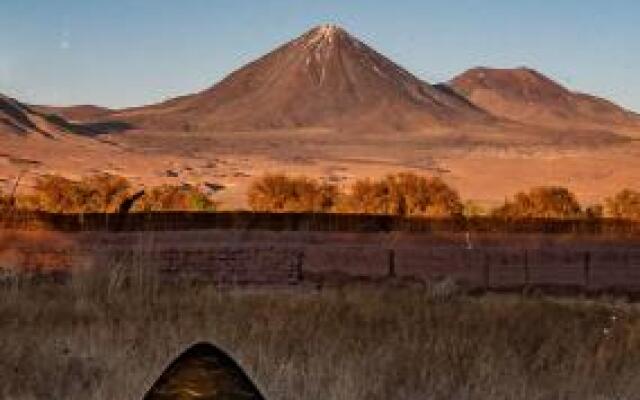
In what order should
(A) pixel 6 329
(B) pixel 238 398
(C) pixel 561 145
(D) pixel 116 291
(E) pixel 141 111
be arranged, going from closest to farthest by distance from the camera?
(B) pixel 238 398 < (A) pixel 6 329 < (D) pixel 116 291 < (C) pixel 561 145 < (E) pixel 141 111

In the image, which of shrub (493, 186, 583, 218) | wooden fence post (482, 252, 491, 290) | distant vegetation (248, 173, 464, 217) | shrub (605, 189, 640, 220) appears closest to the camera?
wooden fence post (482, 252, 491, 290)

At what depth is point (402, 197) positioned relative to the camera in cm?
3516

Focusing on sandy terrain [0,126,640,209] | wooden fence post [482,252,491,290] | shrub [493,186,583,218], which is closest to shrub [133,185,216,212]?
shrub [493,186,583,218]

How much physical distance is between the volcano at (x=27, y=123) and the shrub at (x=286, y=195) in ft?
279

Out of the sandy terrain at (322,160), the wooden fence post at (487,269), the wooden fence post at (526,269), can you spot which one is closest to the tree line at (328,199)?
the wooden fence post at (526,269)

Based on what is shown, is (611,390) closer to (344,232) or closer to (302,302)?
(302,302)

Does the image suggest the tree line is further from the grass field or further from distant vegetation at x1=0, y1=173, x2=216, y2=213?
the grass field

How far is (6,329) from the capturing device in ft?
30.0

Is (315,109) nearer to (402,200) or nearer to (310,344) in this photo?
(402,200)

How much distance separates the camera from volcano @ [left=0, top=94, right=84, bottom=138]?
123m

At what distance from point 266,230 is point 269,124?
14933 centimetres

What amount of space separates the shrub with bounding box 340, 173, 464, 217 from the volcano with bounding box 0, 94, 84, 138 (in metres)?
87.0

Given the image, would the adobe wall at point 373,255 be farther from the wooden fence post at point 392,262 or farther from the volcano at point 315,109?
the volcano at point 315,109

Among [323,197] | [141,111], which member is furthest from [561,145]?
[323,197]
